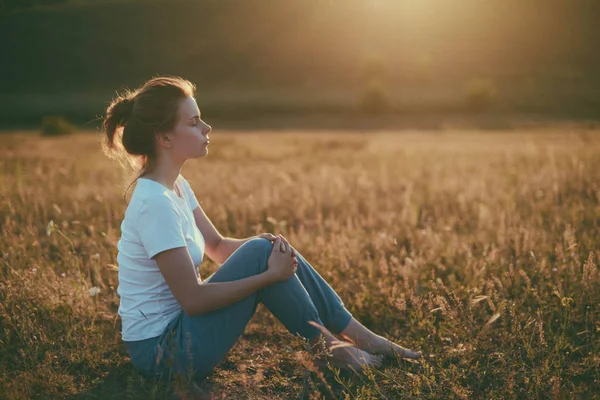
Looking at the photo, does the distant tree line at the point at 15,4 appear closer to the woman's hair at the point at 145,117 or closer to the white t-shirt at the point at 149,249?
the woman's hair at the point at 145,117

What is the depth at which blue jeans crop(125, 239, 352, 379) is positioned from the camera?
2715mm

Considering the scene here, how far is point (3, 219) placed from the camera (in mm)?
5812

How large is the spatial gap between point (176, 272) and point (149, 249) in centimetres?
16

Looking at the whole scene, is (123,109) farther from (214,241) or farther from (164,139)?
(214,241)

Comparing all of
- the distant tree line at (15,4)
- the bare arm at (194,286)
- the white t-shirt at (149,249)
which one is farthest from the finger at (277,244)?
the distant tree line at (15,4)

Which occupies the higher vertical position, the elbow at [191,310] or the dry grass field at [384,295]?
the elbow at [191,310]

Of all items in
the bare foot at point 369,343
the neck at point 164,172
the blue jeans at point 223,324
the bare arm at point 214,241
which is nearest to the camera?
the blue jeans at point 223,324

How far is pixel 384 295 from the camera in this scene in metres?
3.92

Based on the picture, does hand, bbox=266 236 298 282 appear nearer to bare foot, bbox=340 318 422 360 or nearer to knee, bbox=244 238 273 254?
knee, bbox=244 238 273 254

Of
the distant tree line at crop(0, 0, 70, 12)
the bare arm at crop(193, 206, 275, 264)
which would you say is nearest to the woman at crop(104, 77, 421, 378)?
the bare arm at crop(193, 206, 275, 264)

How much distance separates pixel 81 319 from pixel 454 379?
2.26 meters

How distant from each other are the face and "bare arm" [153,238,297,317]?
1.86 ft

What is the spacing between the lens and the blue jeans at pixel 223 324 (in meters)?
2.71

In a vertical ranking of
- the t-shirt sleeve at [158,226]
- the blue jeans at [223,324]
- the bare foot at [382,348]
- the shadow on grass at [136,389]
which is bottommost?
the shadow on grass at [136,389]
